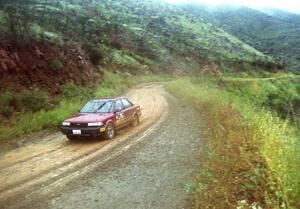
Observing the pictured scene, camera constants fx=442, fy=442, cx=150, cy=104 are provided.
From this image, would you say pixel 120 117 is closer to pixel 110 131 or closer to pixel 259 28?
pixel 110 131

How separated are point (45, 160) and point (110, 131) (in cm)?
368

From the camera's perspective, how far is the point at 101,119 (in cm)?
1528

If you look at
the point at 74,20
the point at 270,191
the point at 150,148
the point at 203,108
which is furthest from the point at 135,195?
the point at 74,20

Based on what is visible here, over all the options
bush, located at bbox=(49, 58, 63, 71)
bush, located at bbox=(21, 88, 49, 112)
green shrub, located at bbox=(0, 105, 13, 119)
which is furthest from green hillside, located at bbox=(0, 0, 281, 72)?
green shrub, located at bbox=(0, 105, 13, 119)

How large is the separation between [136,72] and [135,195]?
155 feet

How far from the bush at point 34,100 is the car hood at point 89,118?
4.16 metres

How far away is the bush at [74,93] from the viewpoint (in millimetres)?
24122

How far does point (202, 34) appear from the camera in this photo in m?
95.8

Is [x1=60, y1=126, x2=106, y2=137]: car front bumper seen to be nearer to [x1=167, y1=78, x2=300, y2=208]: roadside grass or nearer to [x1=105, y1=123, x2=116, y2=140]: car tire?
[x1=105, y1=123, x2=116, y2=140]: car tire

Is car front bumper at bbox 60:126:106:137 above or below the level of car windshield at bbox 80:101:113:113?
below

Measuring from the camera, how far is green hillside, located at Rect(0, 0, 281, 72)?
35.3m

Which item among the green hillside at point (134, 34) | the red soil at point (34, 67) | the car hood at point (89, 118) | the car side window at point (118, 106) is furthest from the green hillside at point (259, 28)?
the car hood at point (89, 118)

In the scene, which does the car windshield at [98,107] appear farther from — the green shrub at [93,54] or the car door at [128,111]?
the green shrub at [93,54]

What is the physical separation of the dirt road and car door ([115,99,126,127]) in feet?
1.50
